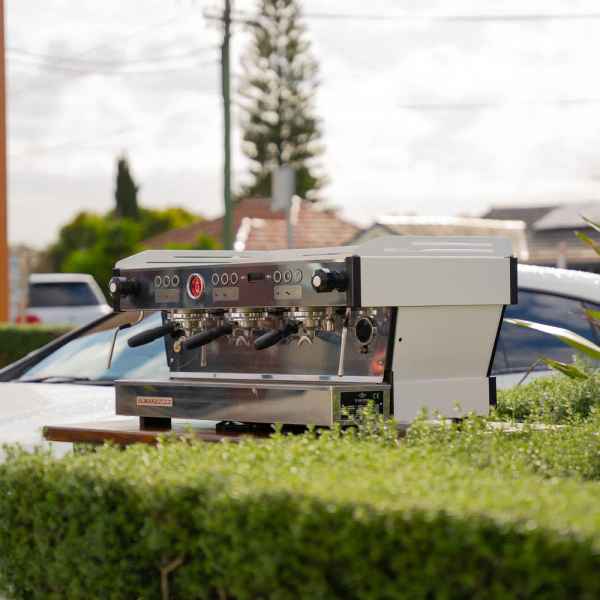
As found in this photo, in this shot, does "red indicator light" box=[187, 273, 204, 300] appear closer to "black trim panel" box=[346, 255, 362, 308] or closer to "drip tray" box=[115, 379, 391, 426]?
"drip tray" box=[115, 379, 391, 426]

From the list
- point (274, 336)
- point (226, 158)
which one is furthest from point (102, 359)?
point (226, 158)

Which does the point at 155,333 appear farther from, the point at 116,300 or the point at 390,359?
the point at 390,359

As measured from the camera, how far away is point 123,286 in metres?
5.19

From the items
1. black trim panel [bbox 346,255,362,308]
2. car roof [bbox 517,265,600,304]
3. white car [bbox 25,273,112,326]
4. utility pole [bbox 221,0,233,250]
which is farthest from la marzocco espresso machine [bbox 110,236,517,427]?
utility pole [bbox 221,0,233,250]

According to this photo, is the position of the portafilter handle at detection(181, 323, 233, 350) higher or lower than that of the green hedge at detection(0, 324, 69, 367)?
higher

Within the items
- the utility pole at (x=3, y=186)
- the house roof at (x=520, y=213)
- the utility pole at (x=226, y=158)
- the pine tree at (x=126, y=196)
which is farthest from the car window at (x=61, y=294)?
the pine tree at (x=126, y=196)

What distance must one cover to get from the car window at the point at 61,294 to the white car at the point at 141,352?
14.1 meters

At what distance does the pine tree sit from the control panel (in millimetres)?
68326

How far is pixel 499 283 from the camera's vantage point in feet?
15.6

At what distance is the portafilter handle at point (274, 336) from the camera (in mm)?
4617

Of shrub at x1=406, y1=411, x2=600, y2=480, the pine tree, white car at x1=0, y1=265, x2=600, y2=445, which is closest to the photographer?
shrub at x1=406, y1=411, x2=600, y2=480

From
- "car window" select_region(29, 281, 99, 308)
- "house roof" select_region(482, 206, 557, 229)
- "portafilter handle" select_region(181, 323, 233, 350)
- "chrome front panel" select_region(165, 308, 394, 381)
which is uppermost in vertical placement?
"portafilter handle" select_region(181, 323, 233, 350)

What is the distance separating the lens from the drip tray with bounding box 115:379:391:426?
4391mm

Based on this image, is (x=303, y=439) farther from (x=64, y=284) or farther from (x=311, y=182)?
(x=311, y=182)
